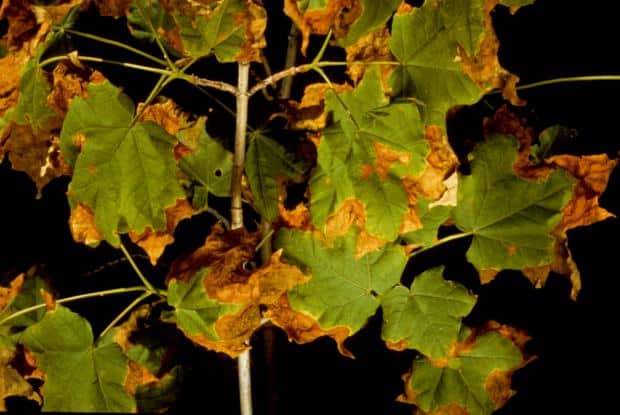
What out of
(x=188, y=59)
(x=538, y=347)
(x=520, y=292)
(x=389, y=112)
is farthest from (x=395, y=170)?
(x=538, y=347)

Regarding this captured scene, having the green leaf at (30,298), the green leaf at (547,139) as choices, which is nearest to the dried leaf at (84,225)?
the green leaf at (30,298)

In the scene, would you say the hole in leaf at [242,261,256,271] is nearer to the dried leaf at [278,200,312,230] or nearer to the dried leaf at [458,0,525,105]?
the dried leaf at [278,200,312,230]

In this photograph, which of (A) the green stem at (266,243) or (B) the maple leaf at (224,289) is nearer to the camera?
(B) the maple leaf at (224,289)

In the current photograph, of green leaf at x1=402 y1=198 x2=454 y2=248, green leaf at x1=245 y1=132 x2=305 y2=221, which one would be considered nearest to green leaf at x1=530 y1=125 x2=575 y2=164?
green leaf at x1=402 y1=198 x2=454 y2=248

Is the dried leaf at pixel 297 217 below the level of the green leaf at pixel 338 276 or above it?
above

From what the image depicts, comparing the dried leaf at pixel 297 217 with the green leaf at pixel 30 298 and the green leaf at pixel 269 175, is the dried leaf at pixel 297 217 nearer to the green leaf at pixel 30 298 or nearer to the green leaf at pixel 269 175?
A: the green leaf at pixel 269 175

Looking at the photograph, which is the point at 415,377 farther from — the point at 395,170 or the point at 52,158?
the point at 52,158
